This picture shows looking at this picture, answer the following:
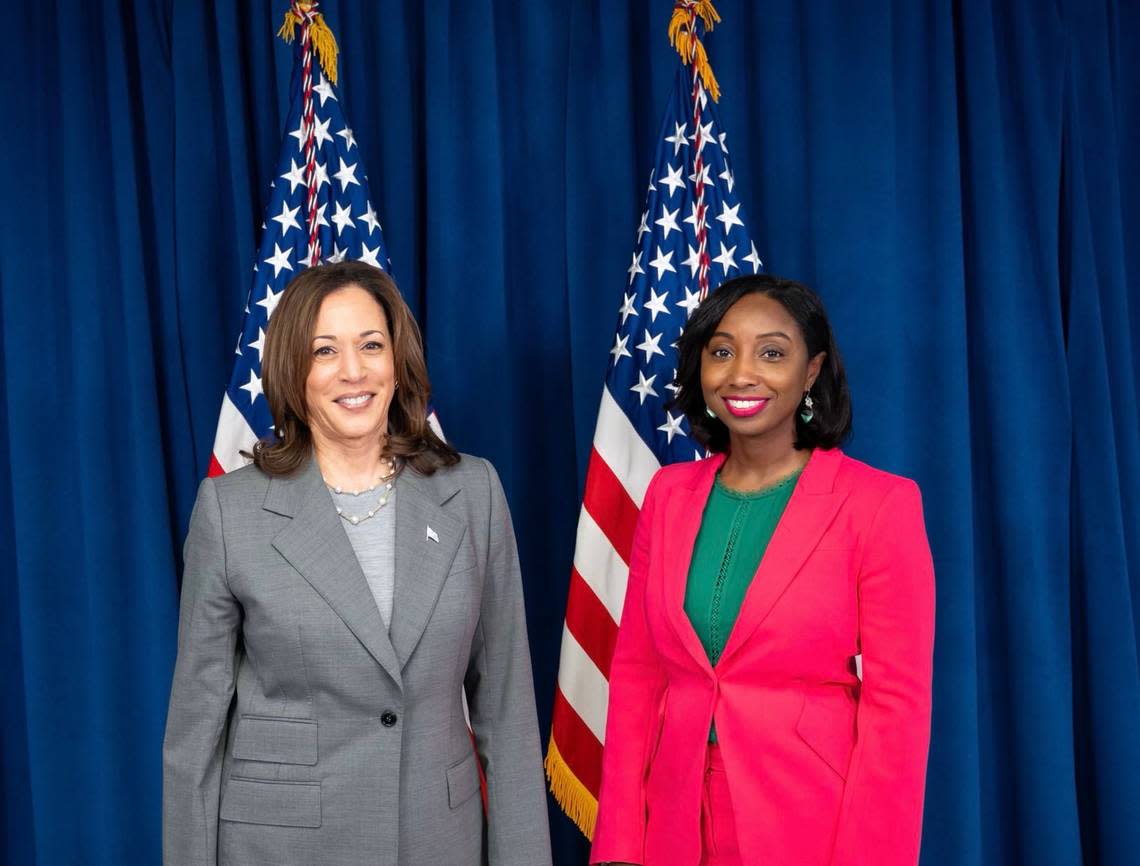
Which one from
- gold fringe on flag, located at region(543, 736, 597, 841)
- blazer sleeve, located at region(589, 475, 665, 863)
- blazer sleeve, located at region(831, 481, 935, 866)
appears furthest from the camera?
gold fringe on flag, located at region(543, 736, 597, 841)

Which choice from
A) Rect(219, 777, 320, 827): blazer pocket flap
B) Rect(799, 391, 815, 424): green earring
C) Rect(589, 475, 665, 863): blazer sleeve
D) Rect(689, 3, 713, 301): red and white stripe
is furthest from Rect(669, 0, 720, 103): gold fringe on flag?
Rect(219, 777, 320, 827): blazer pocket flap

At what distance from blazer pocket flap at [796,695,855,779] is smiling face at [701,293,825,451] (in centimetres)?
45

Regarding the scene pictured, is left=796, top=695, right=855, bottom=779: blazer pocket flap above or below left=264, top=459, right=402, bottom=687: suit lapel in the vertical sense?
below

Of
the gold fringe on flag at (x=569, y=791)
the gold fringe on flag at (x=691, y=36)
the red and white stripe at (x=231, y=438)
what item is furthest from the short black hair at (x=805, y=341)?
the red and white stripe at (x=231, y=438)

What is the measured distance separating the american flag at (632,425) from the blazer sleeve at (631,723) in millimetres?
704

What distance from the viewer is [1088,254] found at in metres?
2.87

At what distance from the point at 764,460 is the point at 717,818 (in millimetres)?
595

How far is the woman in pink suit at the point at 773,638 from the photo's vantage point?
1.64m

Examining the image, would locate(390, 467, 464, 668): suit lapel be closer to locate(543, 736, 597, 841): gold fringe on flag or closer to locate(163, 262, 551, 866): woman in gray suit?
locate(163, 262, 551, 866): woman in gray suit

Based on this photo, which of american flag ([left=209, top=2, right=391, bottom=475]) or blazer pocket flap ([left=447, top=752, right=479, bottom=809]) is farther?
american flag ([left=209, top=2, right=391, bottom=475])

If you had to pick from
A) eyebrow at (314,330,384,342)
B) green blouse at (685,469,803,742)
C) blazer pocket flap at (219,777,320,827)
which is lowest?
blazer pocket flap at (219,777,320,827)

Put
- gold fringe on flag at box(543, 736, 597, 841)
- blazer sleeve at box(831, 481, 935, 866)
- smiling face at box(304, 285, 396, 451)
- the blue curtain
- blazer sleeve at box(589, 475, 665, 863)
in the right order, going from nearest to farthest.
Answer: blazer sleeve at box(831, 481, 935, 866) → smiling face at box(304, 285, 396, 451) → blazer sleeve at box(589, 475, 665, 863) → gold fringe on flag at box(543, 736, 597, 841) → the blue curtain

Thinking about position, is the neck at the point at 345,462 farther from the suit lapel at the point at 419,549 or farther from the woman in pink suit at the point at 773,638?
the woman in pink suit at the point at 773,638

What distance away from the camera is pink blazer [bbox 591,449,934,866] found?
64.1 inches
